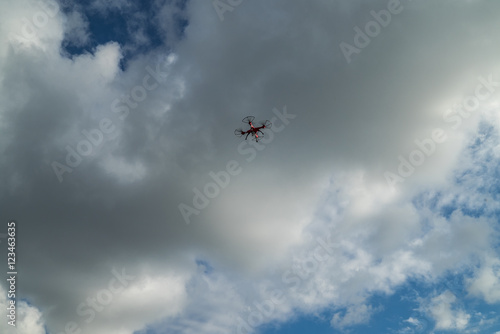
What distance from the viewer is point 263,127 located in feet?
277

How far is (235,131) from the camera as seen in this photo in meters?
82.2

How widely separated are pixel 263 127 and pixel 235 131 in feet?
33.3
